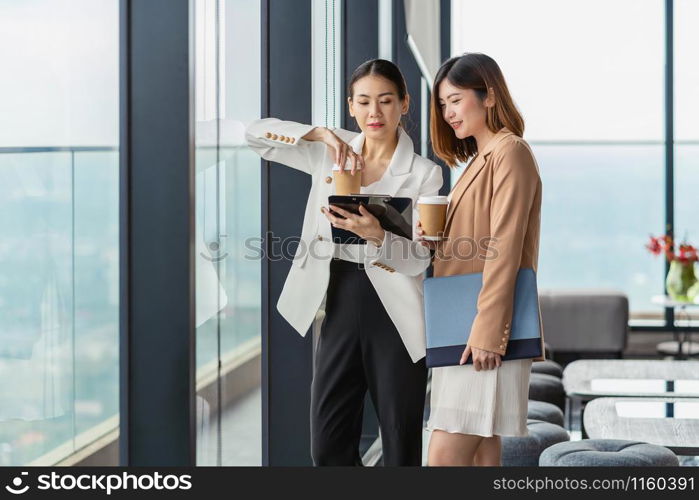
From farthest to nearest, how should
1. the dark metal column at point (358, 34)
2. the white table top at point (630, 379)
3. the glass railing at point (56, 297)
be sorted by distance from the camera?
the white table top at point (630, 379), the dark metal column at point (358, 34), the glass railing at point (56, 297)

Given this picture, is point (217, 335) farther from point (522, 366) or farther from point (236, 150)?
point (522, 366)

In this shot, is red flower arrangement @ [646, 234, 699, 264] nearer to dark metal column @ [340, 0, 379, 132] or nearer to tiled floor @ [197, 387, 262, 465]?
dark metal column @ [340, 0, 379, 132]

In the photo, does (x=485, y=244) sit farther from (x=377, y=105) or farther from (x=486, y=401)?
(x=377, y=105)

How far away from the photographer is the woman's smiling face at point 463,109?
2.03 m

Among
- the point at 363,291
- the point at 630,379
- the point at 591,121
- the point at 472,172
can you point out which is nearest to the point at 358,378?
the point at 363,291

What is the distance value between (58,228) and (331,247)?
26.8 inches

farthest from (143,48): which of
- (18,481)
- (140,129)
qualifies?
(18,481)

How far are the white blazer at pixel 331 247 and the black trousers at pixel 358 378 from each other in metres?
0.04

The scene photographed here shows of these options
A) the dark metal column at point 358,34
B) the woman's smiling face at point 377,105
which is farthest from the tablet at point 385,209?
the dark metal column at point 358,34

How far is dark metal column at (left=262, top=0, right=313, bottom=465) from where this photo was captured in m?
2.78

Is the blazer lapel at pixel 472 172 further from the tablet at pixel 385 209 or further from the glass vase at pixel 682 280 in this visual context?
the glass vase at pixel 682 280

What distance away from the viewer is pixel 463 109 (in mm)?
2037

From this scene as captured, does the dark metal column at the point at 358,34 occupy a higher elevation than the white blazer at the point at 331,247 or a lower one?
higher

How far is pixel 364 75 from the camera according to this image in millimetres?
2205
